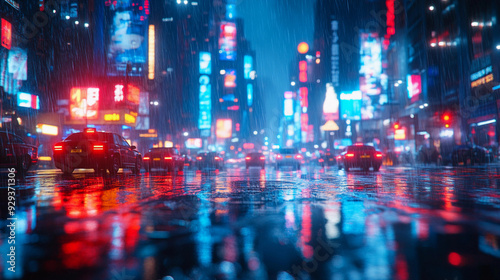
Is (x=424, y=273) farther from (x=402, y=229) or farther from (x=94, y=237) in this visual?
(x=94, y=237)

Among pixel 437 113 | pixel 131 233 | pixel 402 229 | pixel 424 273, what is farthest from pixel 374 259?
pixel 437 113

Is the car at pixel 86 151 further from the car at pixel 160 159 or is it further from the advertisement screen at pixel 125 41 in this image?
the advertisement screen at pixel 125 41

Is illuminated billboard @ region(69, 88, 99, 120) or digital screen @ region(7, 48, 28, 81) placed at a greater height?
digital screen @ region(7, 48, 28, 81)

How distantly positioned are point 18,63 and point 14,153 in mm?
26329

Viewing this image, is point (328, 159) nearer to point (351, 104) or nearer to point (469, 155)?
point (469, 155)

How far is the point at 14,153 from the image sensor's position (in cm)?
1572

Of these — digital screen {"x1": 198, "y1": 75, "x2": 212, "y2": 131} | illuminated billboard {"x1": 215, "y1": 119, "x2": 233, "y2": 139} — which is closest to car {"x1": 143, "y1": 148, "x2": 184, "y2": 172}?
digital screen {"x1": 198, "y1": 75, "x2": 212, "y2": 131}

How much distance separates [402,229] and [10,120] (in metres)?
38.2

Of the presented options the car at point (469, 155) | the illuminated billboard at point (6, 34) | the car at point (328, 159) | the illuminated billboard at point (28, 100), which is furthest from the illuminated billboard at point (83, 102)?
the car at point (469, 155)

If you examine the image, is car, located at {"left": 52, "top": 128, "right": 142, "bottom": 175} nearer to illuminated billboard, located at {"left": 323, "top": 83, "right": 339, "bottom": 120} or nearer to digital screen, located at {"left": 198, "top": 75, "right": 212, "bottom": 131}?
illuminated billboard, located at {"left": 323, "top": 83, "right": 339, "bottom": 120}

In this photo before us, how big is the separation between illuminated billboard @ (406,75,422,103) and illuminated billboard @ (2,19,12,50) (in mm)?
47342

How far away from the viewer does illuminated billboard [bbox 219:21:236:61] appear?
135 metres

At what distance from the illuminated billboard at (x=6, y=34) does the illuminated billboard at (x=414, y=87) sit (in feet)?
155

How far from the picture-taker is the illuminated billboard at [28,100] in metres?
38.5
